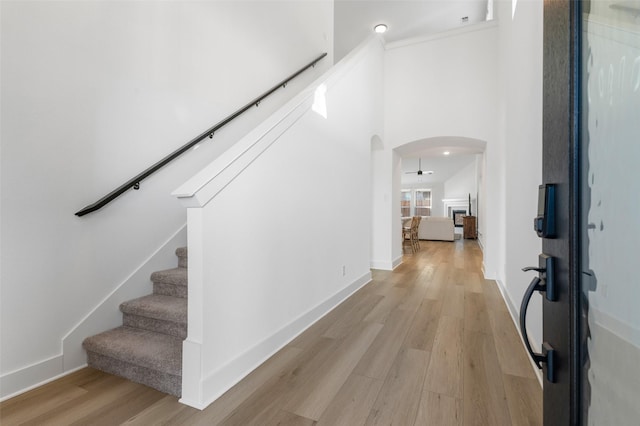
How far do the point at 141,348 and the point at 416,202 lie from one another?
16290 mm

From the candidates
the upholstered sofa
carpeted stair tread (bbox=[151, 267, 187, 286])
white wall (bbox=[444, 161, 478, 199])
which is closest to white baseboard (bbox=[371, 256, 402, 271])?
carpeted stair tread (bbox=[151, 267, 187, 286])

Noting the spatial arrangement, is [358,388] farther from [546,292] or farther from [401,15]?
[401,15]

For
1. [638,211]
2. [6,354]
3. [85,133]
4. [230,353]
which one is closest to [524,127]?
[638,211]

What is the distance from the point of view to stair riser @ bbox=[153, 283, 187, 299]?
227 cm

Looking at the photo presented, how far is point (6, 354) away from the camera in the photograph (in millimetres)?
1616

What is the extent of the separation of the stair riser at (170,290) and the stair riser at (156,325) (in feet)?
0.85

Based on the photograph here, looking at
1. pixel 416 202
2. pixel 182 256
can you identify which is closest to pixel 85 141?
pixel 182 256

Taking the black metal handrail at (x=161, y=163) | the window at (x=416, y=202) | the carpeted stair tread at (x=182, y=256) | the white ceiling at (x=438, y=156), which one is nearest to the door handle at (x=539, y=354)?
the black metal handrail at (x=161, y=163)

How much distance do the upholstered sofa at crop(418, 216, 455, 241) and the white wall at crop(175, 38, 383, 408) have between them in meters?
6.92

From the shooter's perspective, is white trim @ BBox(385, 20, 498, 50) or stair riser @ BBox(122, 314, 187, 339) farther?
white trim @ BBox(385, 20, 498, 50)

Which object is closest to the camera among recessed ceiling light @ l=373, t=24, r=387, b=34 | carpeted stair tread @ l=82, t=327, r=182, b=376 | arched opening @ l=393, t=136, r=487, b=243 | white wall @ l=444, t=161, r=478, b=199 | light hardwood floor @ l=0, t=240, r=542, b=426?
light hardwood floor @ l=0, t=240, r=542, b=426

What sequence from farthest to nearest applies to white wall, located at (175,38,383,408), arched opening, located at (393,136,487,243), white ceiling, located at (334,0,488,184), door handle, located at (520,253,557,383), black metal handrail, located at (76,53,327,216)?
arched opening, located at (393,136,487,243) < white ceiling, located at (334,0,488,184) < black metal handrail, located at (76,53,327,216) < white wall, located at (175,38,383,408) < door handle, located at (520,253,557,383)

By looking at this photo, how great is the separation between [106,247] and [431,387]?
235 centimetres

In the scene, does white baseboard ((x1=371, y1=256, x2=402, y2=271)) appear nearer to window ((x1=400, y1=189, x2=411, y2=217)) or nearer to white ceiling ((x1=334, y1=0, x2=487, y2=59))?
white ceiling ((x1=334, y1=0, x2=487, y2=59))
